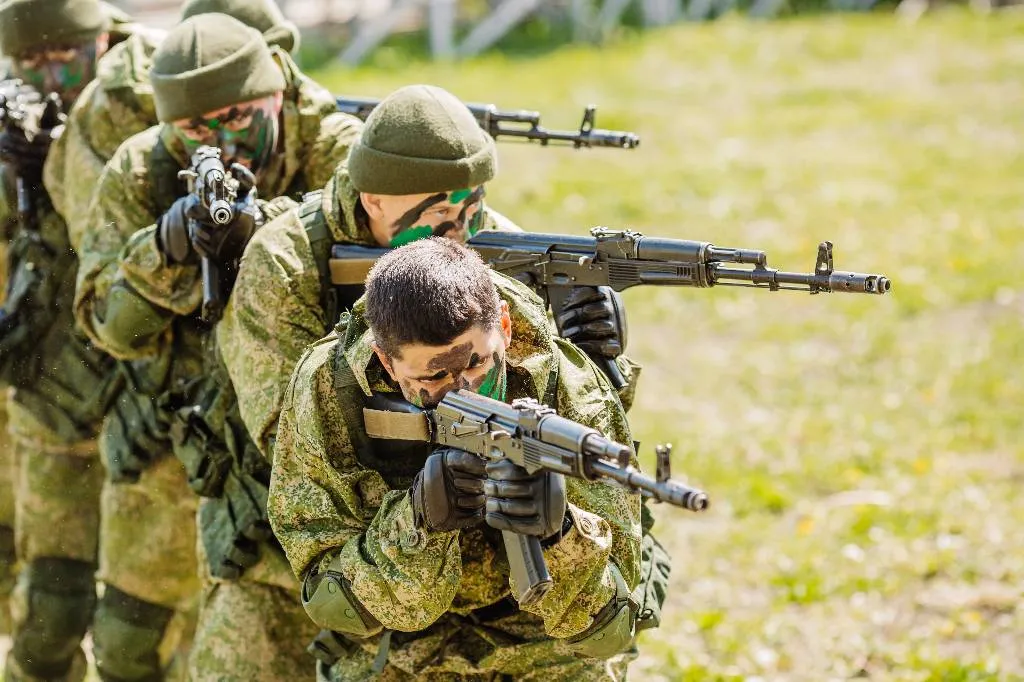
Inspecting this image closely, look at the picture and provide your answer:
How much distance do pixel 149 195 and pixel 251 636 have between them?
1.81 meters

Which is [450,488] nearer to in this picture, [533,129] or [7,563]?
[533,129]

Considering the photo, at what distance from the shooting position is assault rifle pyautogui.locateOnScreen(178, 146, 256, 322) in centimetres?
534

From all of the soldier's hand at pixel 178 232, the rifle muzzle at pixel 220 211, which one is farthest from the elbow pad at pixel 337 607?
the soldier's hand at pixel 178 232

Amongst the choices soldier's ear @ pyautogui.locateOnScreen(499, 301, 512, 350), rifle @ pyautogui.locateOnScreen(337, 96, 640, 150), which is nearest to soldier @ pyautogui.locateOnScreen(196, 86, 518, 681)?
soldier's ear @ pyautogui.locateOnScreen(499, 301, 512, 350)

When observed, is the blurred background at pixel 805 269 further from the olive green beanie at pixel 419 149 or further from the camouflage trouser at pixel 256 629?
the olive green beanie at pixel 419 149

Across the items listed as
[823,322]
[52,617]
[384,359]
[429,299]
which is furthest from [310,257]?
[823,322]

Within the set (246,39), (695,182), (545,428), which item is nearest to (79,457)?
(246,39)

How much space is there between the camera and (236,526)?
5367 mm

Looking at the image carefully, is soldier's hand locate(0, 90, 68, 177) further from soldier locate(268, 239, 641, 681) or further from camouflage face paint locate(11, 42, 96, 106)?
soldier locate(268, 239, 641, 681)

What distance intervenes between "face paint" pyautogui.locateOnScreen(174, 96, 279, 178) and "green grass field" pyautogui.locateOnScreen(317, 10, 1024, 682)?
2.97m

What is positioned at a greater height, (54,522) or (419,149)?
(419,149)

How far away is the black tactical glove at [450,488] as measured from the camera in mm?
3825

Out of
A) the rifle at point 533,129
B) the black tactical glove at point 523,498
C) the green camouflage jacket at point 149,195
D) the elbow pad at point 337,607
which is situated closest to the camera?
the black tactical glove at point 523,498

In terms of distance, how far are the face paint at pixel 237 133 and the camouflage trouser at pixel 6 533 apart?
275 cm
